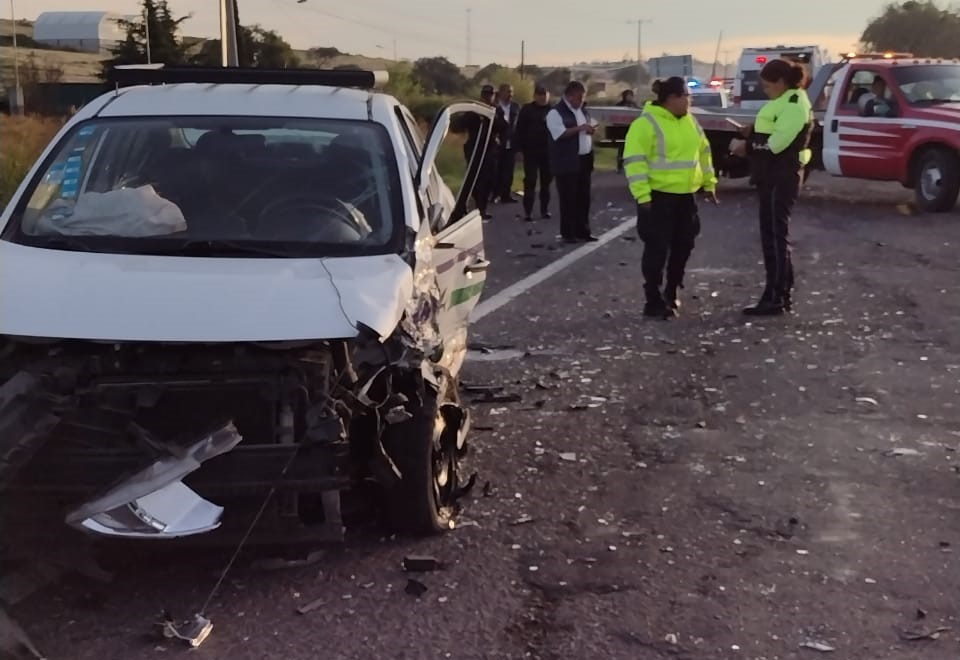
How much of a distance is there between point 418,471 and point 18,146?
19036 millimetres

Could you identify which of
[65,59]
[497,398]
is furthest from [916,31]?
[497,398]

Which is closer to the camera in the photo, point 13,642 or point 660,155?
point 13,642

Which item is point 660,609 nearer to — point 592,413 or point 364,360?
point 364,360

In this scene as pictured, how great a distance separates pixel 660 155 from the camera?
392 inches

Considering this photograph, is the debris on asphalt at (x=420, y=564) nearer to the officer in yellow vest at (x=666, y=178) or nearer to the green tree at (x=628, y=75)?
the officer in yellow vest at (x=666, y=178)

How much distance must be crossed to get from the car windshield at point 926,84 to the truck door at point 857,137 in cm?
24

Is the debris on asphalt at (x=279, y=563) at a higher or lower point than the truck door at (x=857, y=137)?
lower

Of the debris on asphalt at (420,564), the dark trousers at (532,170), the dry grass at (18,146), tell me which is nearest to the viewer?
the debris on asphalt at (420,564)

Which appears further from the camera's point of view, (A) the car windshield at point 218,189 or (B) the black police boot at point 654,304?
(B) the black police boot at point 654,304

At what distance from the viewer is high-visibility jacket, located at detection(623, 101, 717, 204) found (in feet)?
32.6

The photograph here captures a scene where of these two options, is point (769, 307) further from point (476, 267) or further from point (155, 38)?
point (155, 38)

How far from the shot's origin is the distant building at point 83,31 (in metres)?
54.9

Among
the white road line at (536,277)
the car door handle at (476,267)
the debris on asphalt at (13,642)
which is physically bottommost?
the white road line at (536,277)

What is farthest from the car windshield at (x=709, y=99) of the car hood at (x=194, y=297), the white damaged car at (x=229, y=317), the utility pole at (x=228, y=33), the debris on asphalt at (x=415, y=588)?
the debris on asphalt at (x=415, y=588)
